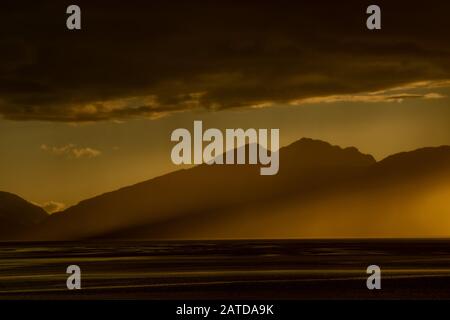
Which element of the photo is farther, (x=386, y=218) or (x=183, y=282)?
(x=386, y=218)

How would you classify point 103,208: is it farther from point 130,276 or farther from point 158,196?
point 130,276

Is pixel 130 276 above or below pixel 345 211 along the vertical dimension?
below

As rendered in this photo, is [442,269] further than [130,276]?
Yes

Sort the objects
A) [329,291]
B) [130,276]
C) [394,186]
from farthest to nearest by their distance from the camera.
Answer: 1. [394,186]
2. [130,276]
3. [329,291]

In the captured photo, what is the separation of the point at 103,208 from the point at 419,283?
140414 mm

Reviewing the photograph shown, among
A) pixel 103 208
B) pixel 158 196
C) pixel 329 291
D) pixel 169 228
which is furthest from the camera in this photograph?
pixel 103 208

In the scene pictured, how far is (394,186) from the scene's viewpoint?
428 ft
